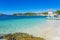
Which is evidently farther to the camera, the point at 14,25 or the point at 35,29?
the point at 14,25

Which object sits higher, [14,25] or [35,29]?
[14,25]

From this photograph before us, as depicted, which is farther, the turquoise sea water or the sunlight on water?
the turquoise sea water

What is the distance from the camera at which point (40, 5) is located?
3.70m

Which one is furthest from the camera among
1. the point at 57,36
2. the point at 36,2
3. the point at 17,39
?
the point at 36,2

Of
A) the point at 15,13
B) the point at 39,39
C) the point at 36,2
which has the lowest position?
the point at 39,39

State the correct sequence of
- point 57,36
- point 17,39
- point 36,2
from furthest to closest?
point 36,2 → point 57,36 → point 17,39

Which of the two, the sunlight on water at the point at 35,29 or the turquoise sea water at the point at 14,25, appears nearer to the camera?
the sunlight on water at the point at 35,29

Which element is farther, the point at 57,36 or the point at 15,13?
the point at 15,13

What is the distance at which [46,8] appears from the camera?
12.6 feet

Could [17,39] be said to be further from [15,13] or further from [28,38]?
[15,13]

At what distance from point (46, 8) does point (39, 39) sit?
2.91 ft

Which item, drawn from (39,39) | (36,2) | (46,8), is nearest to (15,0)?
(36,2)

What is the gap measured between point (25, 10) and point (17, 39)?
0.87m

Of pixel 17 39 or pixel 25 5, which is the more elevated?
pixel 25 5
